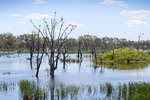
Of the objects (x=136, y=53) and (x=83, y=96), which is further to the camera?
(x=136, y=53)

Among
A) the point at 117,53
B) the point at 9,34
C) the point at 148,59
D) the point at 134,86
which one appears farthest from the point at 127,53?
the point at 9,34

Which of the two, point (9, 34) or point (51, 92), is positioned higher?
point (9, 34)

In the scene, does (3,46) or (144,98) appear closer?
(144,98)

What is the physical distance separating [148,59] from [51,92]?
138ft

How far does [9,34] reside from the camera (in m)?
162

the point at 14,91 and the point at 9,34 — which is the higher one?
the point at 9,34

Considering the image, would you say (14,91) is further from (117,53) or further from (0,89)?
(117,53)

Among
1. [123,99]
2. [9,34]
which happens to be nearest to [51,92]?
[123,99]

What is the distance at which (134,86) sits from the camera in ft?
62.7

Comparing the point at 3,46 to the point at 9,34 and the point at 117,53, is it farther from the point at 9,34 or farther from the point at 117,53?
the point at 117,53

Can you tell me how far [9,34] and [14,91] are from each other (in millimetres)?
147742

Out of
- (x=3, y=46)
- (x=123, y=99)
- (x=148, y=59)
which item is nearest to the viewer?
(x=123, y=99)

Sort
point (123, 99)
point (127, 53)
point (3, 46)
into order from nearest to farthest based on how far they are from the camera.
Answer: point (123, 99) → point (127, 53) → point (3, 46)

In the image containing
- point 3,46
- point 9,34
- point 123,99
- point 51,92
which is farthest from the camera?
point 9,34
